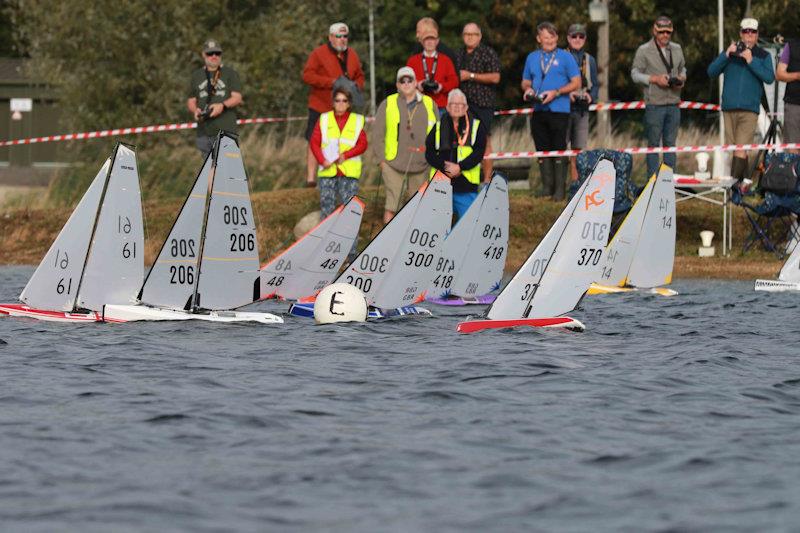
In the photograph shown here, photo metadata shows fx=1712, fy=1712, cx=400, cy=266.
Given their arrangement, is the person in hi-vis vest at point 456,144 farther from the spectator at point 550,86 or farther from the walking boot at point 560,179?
the walking boot at point 560,179

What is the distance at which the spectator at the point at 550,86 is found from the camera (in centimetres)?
2295

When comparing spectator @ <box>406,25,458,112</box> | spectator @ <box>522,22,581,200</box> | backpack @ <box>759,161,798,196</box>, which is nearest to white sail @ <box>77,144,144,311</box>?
spectator @ <box>406,25,458,112</box>

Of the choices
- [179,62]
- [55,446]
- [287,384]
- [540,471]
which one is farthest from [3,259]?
[540,471]

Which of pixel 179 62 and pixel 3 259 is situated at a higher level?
pixel 179 62

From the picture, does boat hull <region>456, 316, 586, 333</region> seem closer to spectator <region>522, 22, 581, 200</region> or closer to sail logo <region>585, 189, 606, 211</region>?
sail logo <region>585, 189, 606, 211</region>

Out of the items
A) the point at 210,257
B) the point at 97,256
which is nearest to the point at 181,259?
the point at 210,257

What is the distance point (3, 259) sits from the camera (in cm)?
2514

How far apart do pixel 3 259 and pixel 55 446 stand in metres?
15.0

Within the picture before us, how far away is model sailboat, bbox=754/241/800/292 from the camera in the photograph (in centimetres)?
2009

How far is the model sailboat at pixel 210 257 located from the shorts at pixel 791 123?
860 cm

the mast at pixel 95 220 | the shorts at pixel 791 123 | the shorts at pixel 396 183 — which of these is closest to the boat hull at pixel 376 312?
the mast at pixel 95 220

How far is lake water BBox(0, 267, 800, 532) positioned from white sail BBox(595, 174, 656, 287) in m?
3.29

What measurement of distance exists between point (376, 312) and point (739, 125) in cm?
725

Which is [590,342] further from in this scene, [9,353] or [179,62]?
[179,62]
